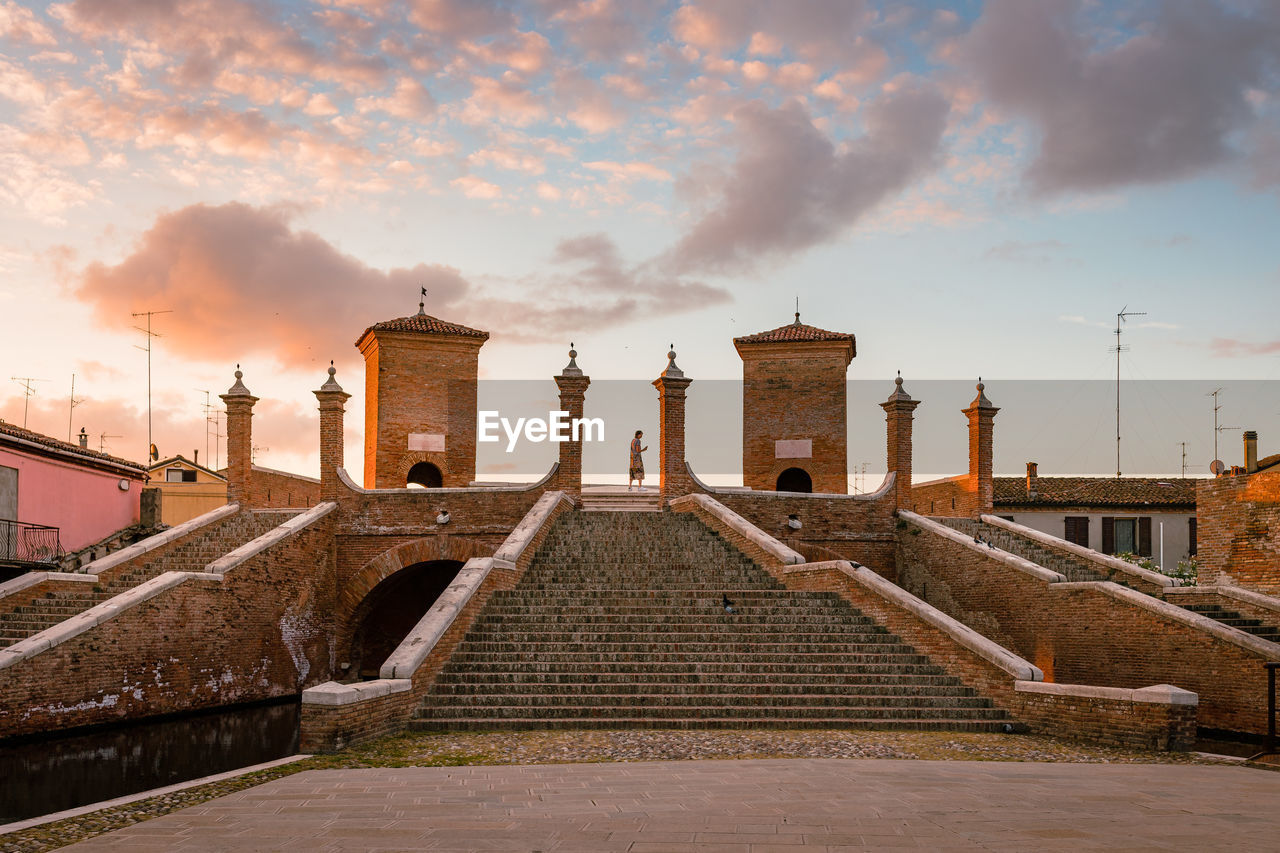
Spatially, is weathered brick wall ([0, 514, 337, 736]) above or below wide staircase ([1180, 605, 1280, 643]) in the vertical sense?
below

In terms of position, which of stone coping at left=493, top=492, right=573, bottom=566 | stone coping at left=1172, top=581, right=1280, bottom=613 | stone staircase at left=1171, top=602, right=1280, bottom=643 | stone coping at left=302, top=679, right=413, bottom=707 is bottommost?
A: stone staircase at left=1171, top=602, right=1280, bottom=643

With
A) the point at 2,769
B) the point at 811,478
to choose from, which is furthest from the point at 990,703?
the point at 811,478

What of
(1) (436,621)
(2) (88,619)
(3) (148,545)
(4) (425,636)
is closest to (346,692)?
(4) (425,636)

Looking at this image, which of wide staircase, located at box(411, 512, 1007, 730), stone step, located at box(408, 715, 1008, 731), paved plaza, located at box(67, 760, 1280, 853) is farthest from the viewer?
wide staircase, located at box(411, 512, 1007, 730)

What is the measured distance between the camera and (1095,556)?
63.6ft

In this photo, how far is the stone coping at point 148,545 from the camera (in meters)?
18.0

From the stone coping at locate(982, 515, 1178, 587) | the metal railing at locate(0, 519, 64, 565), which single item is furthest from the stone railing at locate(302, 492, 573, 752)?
the stone coping at locate(982, 515, 1178, 587)

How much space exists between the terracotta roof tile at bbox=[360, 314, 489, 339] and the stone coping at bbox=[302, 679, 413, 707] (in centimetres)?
1891

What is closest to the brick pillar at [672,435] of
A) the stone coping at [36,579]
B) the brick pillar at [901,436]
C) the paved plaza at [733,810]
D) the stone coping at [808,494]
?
the stone coping at [808,494]

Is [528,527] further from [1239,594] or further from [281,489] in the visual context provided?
[281,489]

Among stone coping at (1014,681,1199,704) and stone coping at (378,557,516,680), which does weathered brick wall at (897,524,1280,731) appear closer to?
stone coping at (1014,681,1199,704)

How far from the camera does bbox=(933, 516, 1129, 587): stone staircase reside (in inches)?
750

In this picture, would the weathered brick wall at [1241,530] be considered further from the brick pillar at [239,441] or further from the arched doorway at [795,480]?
the brick pillar at [239,441]

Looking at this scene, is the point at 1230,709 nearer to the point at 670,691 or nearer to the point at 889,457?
the point at 670,691
